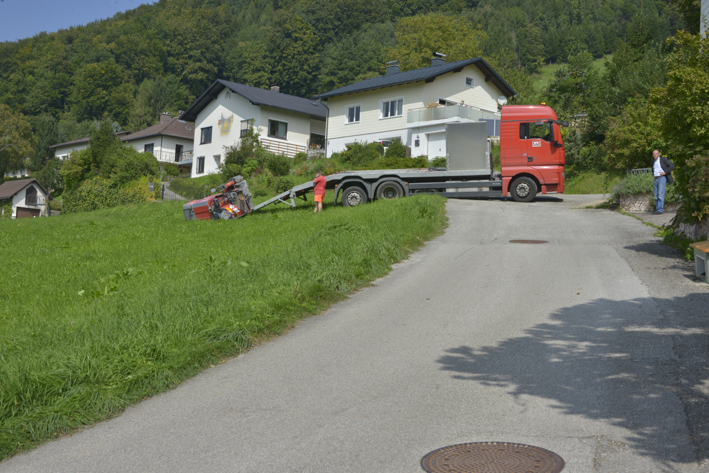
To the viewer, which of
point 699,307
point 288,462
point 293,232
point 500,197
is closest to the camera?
point 288,462

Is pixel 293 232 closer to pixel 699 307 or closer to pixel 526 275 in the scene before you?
pixel 526 275

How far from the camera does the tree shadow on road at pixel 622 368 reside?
15.3 feet

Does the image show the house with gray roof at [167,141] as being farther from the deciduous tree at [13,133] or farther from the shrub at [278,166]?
the shrub at [278,166]

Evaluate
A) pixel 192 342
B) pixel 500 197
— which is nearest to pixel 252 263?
pixel 192 342

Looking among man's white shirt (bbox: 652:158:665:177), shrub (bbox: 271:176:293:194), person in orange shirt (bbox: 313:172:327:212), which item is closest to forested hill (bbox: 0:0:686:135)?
shrub (bbox: 271:176:293:194)

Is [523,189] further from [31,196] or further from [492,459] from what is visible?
[31,196]

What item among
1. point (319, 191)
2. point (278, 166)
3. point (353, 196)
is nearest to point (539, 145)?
point (353, 196)

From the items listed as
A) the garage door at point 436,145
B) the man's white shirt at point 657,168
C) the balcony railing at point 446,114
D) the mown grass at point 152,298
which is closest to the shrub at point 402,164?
the garage door at point 436,145

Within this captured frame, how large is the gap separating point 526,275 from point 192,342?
19.4 feet

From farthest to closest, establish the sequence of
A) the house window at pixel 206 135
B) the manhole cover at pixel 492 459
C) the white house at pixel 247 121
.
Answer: the house window at pixel 206 135
the white house at pixel 247 121
the manhole cover at pixel 492 459

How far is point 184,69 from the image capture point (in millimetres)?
113625

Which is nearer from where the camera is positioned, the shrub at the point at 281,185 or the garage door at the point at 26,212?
the shrub at the point at 281,185

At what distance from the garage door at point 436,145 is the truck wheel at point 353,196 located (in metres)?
22.0

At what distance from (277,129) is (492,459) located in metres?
50.2
